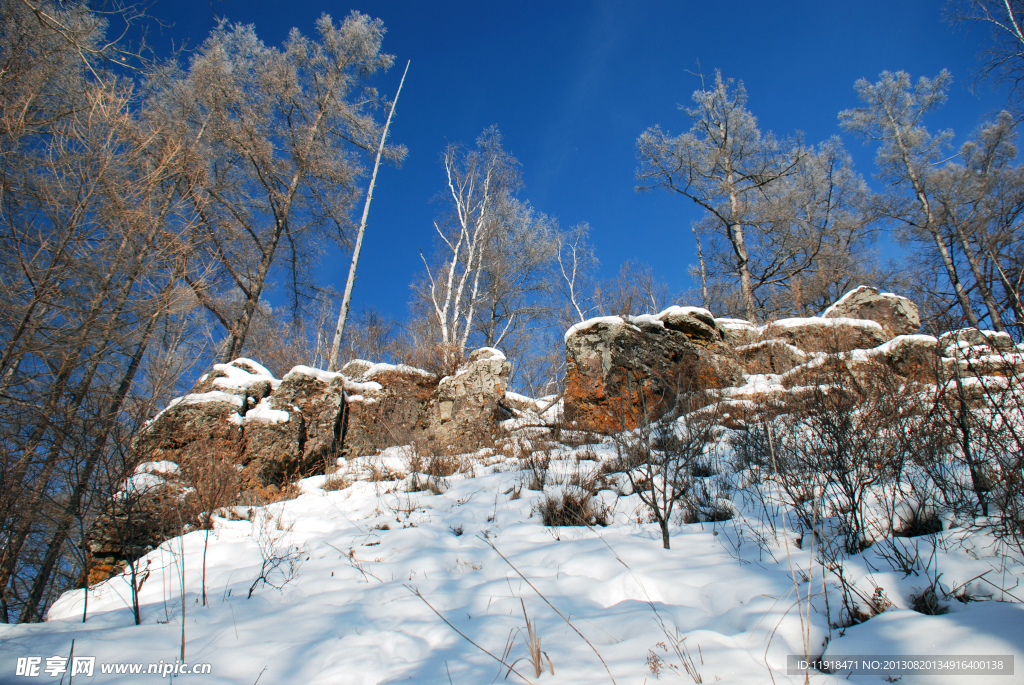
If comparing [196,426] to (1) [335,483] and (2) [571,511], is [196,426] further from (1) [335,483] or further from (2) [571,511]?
(2) [571,511]

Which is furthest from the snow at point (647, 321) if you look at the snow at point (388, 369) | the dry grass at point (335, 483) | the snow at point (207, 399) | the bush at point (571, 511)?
the snow at point (207, 399)

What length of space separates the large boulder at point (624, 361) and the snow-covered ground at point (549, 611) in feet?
11.4

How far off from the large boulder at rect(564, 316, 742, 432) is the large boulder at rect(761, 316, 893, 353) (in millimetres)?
1744

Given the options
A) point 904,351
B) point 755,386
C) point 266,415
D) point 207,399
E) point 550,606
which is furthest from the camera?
point 755,386

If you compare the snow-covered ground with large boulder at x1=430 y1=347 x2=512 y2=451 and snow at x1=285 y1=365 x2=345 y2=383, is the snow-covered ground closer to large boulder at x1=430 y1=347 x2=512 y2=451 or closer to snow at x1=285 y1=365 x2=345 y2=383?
snow at x1=285 y1=365 x2=345 y2=383

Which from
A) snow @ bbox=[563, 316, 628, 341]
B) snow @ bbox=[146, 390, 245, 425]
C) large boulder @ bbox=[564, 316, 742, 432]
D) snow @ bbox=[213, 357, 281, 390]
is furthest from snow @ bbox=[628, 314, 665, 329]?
snow @ bbox=[146, 390, 245, 425]

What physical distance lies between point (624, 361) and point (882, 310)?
678cm

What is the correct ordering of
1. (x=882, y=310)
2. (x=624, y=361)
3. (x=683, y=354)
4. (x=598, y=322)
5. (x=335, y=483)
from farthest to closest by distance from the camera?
(x=882, y=310) < (x=598, y=322) < (x=683, y=354) < (x=624, y=361) < (x=335, y=483)

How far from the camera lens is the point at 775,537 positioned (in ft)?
7.39

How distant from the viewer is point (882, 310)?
8.85 meters

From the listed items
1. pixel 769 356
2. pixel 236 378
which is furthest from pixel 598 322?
pixel 236 378

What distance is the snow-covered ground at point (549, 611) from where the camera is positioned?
4.10ft

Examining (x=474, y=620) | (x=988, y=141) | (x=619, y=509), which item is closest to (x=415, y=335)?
(x=619, y=509)

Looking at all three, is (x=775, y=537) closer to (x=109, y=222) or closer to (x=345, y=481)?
(x=345, y=481)
